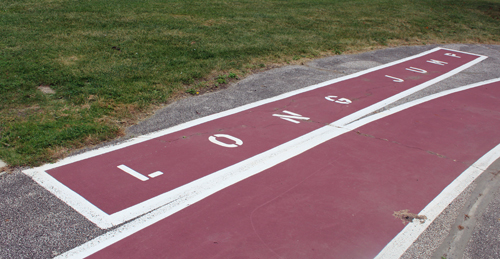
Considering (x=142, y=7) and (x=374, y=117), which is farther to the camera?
(x=142, y=7)

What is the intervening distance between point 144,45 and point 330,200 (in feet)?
28.8

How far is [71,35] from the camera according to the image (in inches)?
484

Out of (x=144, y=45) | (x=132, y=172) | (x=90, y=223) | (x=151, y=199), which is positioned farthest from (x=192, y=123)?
(x=144, y=45)

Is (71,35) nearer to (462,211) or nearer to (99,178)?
(99,178)

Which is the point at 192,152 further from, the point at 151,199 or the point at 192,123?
the point at 151,199

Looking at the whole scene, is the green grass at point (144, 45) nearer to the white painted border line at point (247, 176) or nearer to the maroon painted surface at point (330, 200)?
the white painted border line at point (247, 176)

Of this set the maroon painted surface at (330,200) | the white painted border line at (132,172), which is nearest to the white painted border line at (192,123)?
the white painted border line at (132,172)

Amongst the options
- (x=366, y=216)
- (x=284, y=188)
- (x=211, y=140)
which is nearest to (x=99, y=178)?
(x=211, y=140)

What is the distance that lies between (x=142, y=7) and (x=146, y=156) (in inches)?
520

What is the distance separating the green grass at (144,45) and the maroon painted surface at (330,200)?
2.76m

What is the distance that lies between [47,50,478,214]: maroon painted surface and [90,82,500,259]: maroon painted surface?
64cm

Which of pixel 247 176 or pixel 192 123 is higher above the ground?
pixel 192 123

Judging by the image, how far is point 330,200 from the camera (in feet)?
16.6

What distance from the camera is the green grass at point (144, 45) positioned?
7039 millimetres
